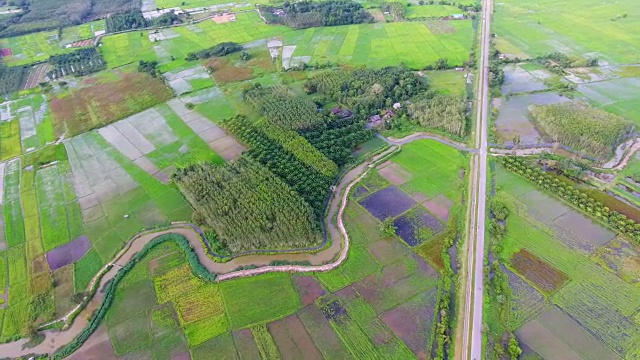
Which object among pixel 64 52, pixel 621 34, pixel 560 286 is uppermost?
pixel 64 52

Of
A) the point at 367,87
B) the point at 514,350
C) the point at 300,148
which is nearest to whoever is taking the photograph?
the point at 514,350

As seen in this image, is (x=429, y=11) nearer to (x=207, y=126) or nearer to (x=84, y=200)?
(x=207, y=126)

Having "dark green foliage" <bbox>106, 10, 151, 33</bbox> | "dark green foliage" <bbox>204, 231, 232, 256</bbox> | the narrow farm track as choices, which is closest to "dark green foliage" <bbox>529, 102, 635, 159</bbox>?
the narrow farm track

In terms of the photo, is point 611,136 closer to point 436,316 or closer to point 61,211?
point 436,316

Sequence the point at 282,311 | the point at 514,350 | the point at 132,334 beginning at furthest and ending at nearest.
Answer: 1. the point at 282,311
2. the point at 132,334
3. the point at 514,350

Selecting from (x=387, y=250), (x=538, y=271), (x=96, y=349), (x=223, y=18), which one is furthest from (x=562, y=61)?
(x=96, y=349)

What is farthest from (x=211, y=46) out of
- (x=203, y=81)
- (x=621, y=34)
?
(x=621, y=34)
